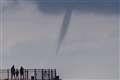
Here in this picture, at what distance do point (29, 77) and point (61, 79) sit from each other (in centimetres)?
248

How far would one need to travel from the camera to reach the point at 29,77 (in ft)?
123

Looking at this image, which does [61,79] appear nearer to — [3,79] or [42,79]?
[42,79]

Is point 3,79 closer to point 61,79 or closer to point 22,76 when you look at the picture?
point 22,76

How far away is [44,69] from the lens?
37.7 m

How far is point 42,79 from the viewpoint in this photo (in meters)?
37.5

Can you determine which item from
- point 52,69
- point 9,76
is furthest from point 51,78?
A: point 9,76

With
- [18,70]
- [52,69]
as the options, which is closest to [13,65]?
[18,70]

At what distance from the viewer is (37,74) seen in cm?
3734

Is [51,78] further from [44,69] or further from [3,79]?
[3,79]

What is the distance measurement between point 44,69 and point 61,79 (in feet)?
5.50

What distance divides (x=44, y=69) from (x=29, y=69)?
1.12m

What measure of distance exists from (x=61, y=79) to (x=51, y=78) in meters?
0.87

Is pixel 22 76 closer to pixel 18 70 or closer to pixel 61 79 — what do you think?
pixel 18 70

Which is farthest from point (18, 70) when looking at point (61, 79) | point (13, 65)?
point (61, 79)
